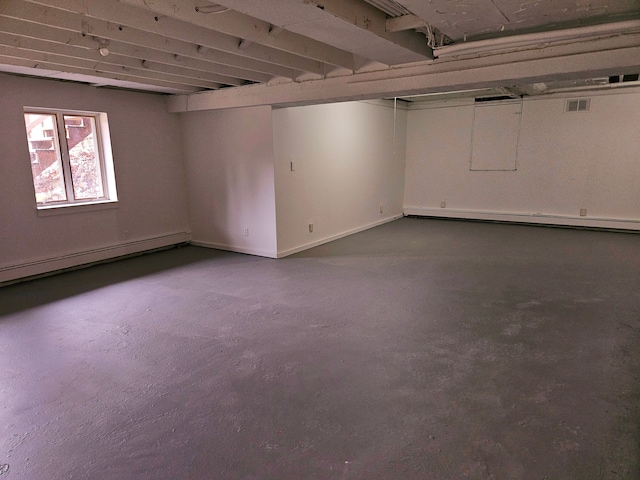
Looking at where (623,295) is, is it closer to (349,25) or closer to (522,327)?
(522,327)

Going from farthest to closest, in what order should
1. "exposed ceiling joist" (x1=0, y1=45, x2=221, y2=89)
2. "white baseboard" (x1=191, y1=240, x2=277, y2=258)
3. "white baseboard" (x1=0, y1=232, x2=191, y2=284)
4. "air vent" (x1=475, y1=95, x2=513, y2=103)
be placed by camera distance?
"air vent" (x1=475, y1=95, x2=513, y2=103), "white baseboard" (x1=191, y1=240, x2=277, y2=258), "white baseboard" (x1=0, y1=232, x2=191, y2=284), "exposed ceiling joist" (x1=0, y1=45, x2=221, y2=89)

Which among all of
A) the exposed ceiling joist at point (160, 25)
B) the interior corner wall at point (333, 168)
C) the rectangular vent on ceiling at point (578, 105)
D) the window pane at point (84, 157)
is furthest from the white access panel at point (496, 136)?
the window pane at point (84, 157)

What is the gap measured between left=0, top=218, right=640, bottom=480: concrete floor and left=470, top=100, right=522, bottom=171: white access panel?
338 centimetres

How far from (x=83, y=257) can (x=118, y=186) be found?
1023mm

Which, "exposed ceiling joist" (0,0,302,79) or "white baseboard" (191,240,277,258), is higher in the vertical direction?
"exposed ceiling joist" (0,0,302,79)

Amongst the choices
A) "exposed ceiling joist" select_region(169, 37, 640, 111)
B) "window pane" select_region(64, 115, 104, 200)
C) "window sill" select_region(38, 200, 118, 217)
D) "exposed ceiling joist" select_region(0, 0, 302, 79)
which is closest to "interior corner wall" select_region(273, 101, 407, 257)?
"exposed ceiling joist" select_region(169, 37, 640, 111)

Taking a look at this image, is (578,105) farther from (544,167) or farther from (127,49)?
(127,49)

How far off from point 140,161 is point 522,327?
16.7 ft

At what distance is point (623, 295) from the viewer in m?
3.86

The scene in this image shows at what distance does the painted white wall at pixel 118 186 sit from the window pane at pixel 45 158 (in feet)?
0.77

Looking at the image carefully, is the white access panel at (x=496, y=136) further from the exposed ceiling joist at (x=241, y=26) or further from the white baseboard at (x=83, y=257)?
the white baseboard at (x=83, y=257)

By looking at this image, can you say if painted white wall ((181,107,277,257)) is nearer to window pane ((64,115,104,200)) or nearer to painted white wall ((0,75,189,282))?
painted white wall ((0,75,189,282))

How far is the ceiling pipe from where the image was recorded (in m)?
2.79

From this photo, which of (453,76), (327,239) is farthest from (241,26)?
(327,239)
